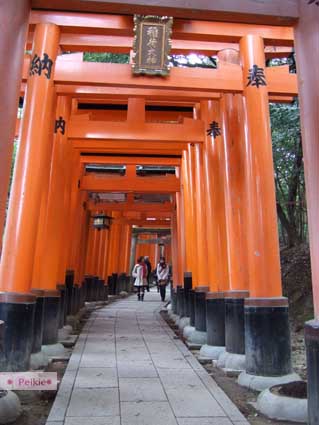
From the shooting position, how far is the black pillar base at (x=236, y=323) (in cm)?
579

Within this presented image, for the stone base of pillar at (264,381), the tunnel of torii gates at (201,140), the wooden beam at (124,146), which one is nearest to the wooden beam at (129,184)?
the wooden beam at (124,146)

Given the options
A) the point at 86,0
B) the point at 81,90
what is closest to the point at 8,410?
the point at 86,0

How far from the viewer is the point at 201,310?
795 cm

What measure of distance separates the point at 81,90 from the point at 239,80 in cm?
248

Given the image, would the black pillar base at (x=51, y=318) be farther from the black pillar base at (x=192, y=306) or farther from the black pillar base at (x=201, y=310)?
the black pillar base at (x=192, y=306)

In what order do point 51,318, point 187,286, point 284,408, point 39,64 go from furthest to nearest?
point 187,286 → point 51,318 → point 39,64 → point 284,408

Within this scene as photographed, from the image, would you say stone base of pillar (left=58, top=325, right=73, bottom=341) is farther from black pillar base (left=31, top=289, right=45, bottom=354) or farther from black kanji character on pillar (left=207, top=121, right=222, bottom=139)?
black kanji character on pillar (left=207, top=121, right=222, bottom=139)

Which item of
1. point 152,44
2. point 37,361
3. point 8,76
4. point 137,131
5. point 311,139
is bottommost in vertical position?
point 37,361

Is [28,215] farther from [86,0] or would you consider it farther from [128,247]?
[128,247]

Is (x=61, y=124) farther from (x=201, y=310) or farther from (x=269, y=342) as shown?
(x=269, y=342)

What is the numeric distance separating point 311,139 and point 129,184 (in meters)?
8.74

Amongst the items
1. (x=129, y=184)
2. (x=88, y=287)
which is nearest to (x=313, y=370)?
(x=129, y=184)

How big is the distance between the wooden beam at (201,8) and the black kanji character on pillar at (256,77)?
1.52 meters

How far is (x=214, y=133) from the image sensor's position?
7.52 m
